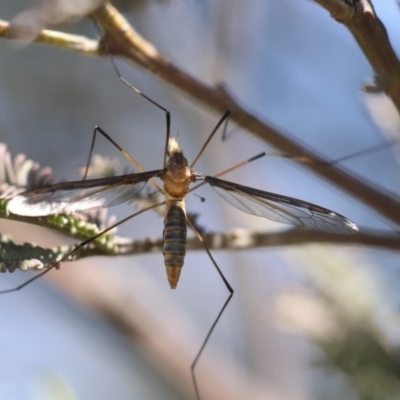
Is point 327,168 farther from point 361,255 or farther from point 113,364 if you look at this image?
point 113,364

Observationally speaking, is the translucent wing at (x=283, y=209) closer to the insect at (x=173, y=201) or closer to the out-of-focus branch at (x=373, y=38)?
the insect at (x=173, y=201)

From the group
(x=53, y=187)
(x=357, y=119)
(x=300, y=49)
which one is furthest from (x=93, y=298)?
(x=300, y=49)

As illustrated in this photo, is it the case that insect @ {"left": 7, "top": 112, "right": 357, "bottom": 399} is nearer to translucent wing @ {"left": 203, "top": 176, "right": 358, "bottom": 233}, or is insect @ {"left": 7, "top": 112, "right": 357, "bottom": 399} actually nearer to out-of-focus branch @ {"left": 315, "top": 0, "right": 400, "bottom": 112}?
translucent wing @ {"left": 203, "top": 176, "right": 358, "bottom": 233}

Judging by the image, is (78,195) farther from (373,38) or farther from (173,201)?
(373,38)

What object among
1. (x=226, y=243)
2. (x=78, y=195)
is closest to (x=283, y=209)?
(x=226, y=243)

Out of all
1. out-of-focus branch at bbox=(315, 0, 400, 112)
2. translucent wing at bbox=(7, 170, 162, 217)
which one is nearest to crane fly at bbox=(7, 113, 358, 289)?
translucent wing at bbox=(7, 170, 162, 217)

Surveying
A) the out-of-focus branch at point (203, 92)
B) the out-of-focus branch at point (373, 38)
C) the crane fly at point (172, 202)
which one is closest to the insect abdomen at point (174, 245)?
the crane fly at point (172, 202)
